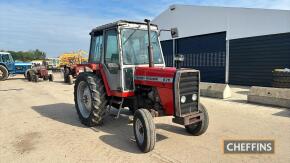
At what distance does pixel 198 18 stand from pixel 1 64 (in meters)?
15.6

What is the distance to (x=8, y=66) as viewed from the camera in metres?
20.4

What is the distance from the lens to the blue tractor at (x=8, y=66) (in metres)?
19.8

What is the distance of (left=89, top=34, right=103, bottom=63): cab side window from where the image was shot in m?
5.91

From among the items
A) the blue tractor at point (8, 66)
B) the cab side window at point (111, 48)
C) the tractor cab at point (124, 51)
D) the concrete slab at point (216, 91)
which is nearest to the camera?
the tractor cab at point (124, 51)

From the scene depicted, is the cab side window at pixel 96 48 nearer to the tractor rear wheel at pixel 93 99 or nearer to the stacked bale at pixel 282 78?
the tractor rear wheel at pixel 93 99

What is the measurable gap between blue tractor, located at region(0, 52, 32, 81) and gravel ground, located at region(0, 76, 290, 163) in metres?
14.2

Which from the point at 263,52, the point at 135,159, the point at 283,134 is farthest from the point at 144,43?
the point at 263,52

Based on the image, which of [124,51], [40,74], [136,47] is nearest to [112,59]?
[124,51]

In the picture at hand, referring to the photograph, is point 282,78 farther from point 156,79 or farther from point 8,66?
point 8,66

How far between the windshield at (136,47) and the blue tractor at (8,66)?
59.0 feet

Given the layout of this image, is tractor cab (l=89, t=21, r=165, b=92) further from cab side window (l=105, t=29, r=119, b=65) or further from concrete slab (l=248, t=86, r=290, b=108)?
concrete slab (l=248, t=86, r=290, b=108)

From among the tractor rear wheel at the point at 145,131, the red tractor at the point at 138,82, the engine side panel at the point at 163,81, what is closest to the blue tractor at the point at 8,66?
the red tractor at the point at 138,82

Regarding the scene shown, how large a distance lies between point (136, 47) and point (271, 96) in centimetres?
503

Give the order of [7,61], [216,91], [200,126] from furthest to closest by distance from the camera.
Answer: [7,61] → [216,91] → [200,126]
